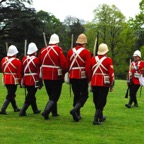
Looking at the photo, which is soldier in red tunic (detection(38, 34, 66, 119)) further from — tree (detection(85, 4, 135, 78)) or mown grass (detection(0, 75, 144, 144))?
tree (detection(85, 4, 135, 78))

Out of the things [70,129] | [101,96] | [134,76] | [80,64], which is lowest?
[70,129]

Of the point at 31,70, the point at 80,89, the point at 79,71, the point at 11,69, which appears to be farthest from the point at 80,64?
the point at 11,69

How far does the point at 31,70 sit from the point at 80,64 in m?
1.68

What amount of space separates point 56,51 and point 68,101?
239 inches

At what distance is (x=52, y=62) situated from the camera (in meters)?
11.4

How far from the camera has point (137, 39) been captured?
67.7m

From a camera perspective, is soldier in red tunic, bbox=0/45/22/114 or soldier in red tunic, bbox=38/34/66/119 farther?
soldier in red tunic, bbox=0/45/22/114

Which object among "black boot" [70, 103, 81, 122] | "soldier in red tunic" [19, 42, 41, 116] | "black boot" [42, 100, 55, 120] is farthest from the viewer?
"soldier in red tunic" [19, 42, 41, 116]

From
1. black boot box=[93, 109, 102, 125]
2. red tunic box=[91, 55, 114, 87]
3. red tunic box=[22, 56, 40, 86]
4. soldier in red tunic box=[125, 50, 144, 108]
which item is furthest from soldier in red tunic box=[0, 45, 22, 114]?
soldier in red tunic box=[125, 50, 144, 108]

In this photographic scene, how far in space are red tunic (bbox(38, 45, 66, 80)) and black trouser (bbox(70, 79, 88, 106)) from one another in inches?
19.8

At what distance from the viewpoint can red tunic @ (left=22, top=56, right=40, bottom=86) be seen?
1204 centimetres

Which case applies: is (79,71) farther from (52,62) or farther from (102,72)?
(52,62)

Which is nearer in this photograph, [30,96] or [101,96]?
[101,96]

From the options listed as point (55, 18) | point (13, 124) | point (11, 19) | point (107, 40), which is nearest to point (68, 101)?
point (13, 124)
